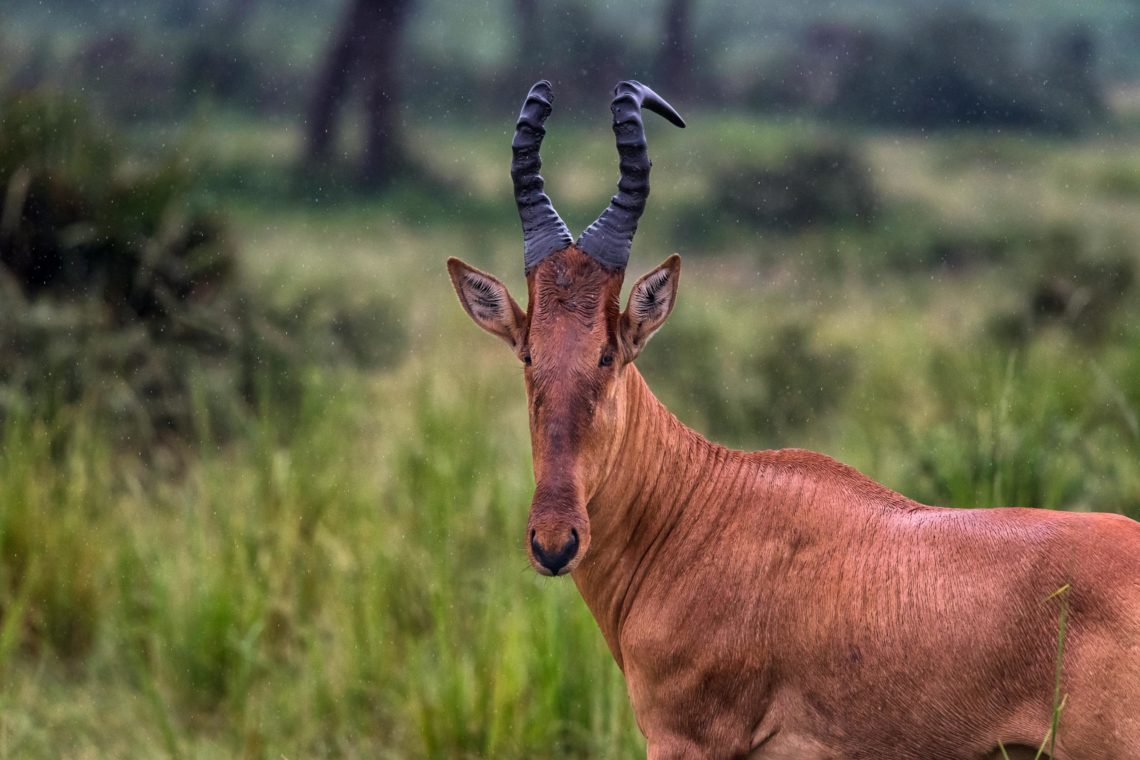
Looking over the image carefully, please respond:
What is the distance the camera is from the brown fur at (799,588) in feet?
13.1

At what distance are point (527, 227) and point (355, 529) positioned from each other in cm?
356

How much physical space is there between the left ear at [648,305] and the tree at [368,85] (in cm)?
2314

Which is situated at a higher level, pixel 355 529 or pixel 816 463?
pixel 816 463

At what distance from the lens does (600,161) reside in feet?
92.5

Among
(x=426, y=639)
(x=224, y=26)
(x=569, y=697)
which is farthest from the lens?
(x=224, y=26)

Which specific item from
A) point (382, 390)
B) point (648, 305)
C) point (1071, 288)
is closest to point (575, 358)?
point (648, 305)

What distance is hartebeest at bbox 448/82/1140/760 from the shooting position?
13.2 ft

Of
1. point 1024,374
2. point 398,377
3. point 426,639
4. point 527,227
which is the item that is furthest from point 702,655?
point 398,377

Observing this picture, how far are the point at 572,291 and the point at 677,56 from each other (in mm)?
28884

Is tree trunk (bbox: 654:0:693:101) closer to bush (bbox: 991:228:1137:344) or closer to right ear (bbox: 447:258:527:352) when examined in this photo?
bush (bbox: 991:228:1137:344)

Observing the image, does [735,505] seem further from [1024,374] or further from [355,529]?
[1024,374]

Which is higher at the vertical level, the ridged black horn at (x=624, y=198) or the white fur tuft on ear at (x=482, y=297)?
the ridged black horn at (x=624, y=198)

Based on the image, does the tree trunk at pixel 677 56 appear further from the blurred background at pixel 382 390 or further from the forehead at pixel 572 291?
the forehead at pixel 572 291

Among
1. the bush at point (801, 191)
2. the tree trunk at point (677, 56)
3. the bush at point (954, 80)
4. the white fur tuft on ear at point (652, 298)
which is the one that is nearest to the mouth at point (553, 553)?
the white fur tuft on ear at point (652, 298)
